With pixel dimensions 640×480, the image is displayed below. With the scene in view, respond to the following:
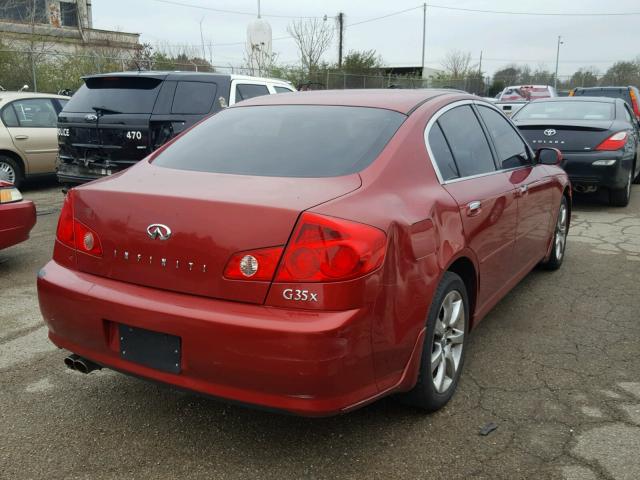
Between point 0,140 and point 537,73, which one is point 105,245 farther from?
point 537,73

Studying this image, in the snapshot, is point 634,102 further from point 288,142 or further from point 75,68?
point 75,68

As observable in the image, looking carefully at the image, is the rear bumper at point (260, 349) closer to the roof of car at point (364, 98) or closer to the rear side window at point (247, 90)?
the roof of car at point (364, 98)

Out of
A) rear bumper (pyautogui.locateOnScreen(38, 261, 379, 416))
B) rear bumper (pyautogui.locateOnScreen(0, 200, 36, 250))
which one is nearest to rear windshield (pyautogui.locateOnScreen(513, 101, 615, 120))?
rear bumper (pyautogui.locateOnScreen(0, 200, 36, 250))

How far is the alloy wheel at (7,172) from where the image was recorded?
8.71 meters

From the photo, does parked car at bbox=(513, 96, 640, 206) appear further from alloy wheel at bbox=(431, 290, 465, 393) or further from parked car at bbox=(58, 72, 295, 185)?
alloy wheel at bbox=(431, 290, 465, 393)

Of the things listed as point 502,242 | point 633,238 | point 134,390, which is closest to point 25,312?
→ point 134,390

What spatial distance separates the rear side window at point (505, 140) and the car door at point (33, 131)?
24.2ft

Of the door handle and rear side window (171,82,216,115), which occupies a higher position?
rear side window (171,82,216,115)

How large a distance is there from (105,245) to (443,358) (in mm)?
1692

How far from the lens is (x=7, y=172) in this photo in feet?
28.8

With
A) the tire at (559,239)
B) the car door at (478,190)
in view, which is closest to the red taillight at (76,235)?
the car door at (478,190)

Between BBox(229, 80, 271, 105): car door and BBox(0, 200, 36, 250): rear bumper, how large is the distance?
2.71 m

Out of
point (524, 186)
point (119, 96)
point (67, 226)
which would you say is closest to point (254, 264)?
point (67, 226)

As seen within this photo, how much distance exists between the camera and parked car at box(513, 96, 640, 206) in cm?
771
